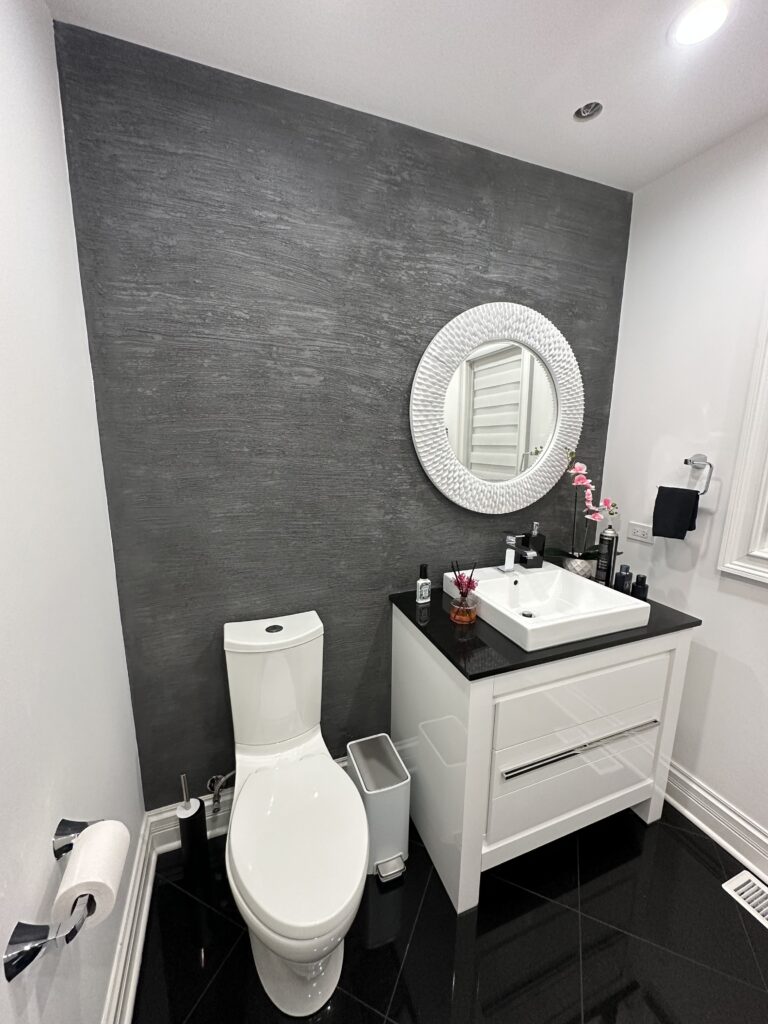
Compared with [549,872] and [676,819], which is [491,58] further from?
[676,819]

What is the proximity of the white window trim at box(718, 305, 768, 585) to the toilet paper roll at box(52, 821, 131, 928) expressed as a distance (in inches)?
75.3

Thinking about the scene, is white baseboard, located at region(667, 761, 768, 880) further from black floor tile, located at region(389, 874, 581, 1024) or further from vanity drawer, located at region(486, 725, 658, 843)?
black floor tile, located at region(389, 874, 581, 1024)

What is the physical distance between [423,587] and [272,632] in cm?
57

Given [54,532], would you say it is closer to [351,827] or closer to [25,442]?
[25,442]

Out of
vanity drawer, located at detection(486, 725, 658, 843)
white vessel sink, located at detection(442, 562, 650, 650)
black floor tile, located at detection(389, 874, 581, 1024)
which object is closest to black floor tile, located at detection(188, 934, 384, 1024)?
black floor tile, located at detection(389, 874, 581, 1024)

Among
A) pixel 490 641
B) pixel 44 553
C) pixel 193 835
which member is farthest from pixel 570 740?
pixel 44 553

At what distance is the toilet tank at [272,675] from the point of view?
1.38 m

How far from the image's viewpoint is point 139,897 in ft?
4.35

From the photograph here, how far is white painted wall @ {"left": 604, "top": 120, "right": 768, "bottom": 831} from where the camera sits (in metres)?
1.48

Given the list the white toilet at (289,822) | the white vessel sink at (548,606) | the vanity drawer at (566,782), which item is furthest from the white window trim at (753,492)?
the white toilet at (289,822)

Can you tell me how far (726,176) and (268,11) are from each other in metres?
1.56

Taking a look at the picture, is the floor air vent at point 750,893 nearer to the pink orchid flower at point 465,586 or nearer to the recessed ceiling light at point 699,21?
the pink orchid flower at point 465,586

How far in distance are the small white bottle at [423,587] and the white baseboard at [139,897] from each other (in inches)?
41.2

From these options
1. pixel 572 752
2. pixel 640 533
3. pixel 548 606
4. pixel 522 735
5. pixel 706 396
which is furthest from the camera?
pixel 640 533
